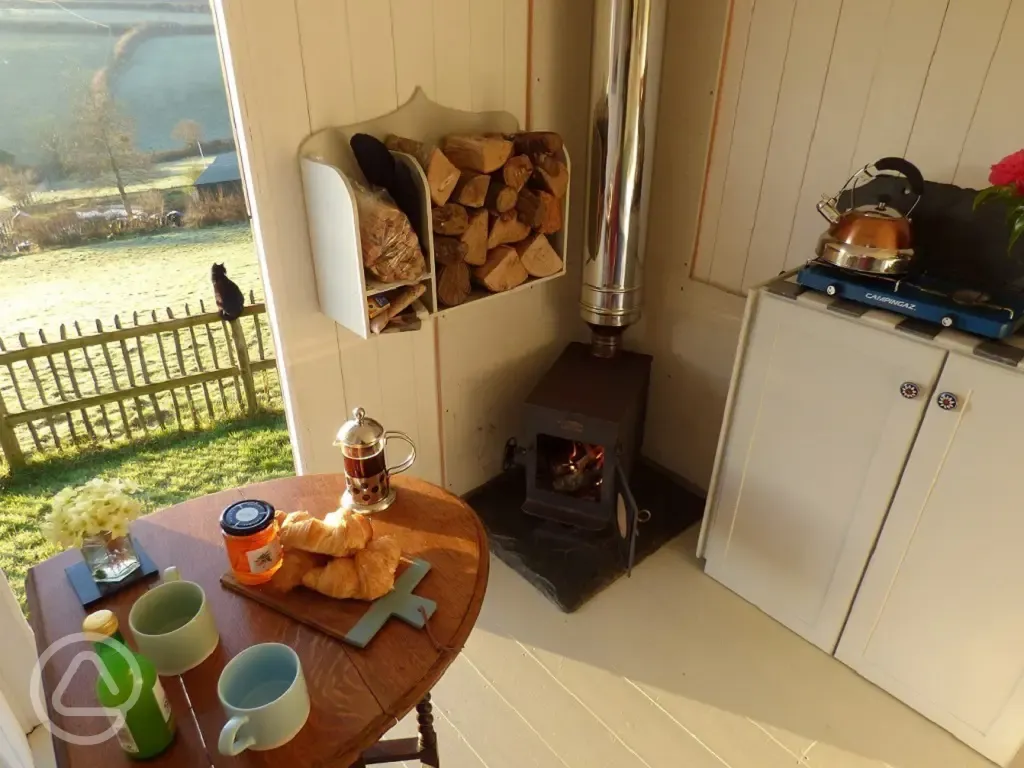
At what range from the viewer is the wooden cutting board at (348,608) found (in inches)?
39.9

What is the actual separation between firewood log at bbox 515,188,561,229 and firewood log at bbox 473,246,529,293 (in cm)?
9

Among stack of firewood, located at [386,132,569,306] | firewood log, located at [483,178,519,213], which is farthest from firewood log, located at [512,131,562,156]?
firewood log, located at [483,178,519,213]

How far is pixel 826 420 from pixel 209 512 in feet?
4.55

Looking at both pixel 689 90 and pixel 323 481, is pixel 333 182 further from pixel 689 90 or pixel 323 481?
pixel 689 90

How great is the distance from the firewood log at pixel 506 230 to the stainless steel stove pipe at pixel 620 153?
30 cm

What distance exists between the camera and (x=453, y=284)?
66.4 inches

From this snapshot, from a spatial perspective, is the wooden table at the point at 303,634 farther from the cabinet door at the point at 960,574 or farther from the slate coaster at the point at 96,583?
the cabinet door at the point at 960,574

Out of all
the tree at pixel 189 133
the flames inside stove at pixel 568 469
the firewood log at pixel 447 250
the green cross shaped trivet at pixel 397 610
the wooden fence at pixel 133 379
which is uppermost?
the tree at pixel 189 133

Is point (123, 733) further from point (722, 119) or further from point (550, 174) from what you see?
point (722, 119)

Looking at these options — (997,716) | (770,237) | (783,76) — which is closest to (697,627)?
(997,716)

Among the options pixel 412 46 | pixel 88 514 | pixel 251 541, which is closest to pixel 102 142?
pixel 412 46

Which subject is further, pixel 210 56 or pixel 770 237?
pixel 770 237

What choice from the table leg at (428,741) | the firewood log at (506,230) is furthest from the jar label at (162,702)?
the firewood log at (506,230)

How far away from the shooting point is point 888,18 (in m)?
1.57
